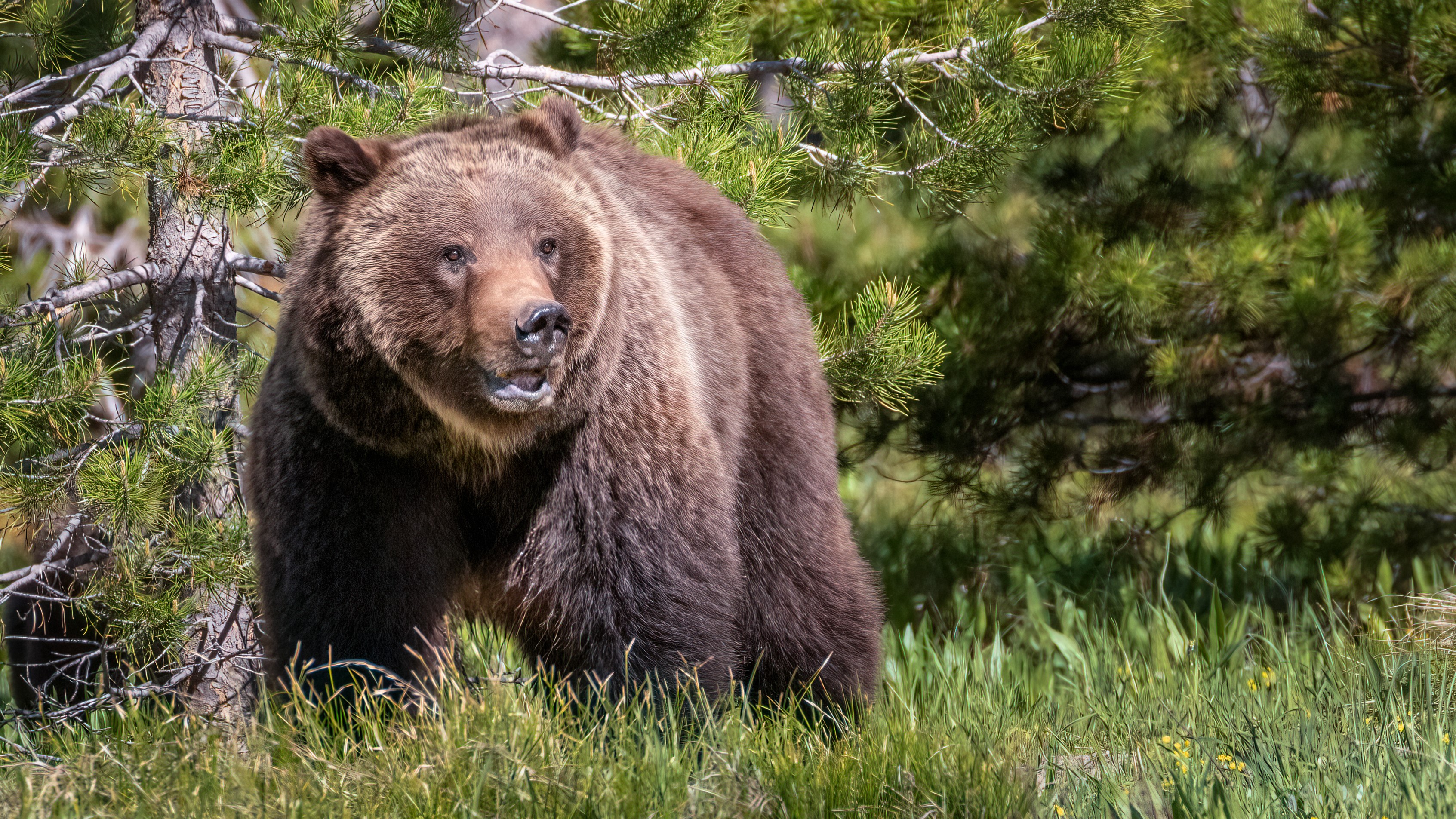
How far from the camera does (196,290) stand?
14.9 ft

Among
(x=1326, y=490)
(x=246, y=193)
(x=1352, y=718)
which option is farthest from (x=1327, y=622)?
(x=246, y=193)

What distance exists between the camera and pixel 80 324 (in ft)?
14.7

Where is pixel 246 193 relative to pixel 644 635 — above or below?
above

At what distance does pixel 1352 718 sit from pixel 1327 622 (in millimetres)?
2648

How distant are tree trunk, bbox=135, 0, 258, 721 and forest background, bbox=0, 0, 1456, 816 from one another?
25 cm

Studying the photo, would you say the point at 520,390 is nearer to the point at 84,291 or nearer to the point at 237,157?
the point at 237,157

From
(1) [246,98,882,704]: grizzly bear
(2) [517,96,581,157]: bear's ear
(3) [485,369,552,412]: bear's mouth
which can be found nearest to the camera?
(3) [485,369,552,412]: bear's mouth

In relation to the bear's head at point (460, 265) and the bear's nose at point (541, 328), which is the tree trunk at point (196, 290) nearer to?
the bear's head at point (460, 265)

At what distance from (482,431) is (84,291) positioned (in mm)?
1818

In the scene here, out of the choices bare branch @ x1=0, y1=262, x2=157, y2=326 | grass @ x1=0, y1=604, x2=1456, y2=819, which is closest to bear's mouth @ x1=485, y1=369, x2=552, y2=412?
grass @ x1=0, y1=604, x2=1456, y2=819

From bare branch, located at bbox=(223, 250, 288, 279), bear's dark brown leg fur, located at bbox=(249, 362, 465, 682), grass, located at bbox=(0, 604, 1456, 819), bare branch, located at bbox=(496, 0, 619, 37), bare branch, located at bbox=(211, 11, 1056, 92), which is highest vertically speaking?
bare branch, located at bbox=(496, 0, 619, 37)

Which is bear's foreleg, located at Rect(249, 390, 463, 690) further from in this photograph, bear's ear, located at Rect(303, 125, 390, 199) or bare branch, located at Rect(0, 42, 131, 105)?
bare branch, located at Rect(0, 42, 131, 105)

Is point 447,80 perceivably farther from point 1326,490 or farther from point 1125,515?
point 1326,490

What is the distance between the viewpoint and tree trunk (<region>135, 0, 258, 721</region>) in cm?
443
